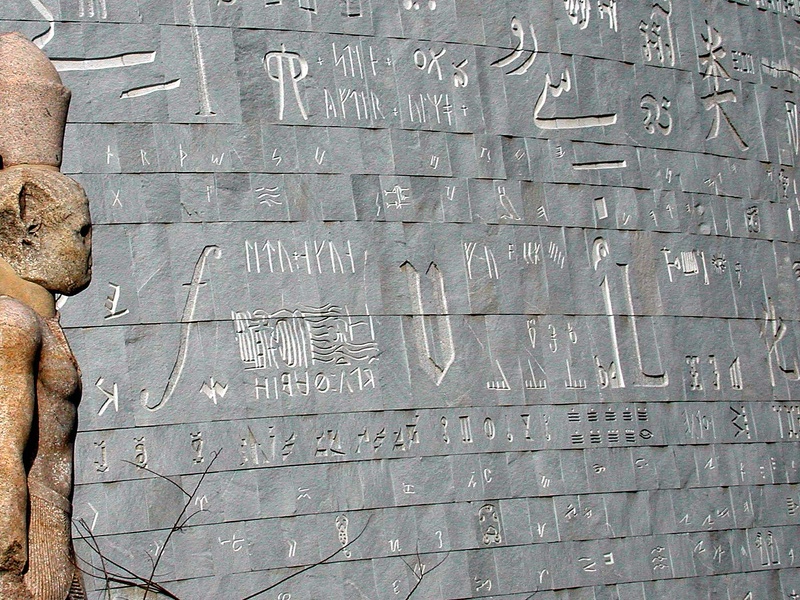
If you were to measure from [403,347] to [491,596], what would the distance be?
176 cm

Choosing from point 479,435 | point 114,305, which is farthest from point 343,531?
point 114,305

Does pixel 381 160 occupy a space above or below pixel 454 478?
above

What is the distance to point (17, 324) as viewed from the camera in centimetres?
349

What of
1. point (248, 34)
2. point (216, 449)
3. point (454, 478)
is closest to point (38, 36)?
point (248, 34)

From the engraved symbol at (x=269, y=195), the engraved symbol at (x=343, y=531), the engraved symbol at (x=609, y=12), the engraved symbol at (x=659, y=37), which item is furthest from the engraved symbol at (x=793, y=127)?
the engraved symbol at (x=343, y=531)

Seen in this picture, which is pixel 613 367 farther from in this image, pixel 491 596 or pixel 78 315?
pixel 78 315

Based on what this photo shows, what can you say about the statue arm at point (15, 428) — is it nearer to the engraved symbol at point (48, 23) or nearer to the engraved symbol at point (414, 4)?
the engraved symbol at point (48, 23)

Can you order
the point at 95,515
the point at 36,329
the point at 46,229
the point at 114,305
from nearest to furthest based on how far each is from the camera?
the point at 36,329 < the point at 46,229 < the point at 95,515 < the point at 114,305

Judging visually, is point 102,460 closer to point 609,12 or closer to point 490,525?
point 490,525

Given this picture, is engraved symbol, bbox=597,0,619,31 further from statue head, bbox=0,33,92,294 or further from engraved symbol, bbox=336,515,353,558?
statue head, bbox=0,33,92,294

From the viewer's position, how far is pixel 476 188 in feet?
35.0

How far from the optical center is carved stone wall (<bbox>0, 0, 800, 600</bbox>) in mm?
9531

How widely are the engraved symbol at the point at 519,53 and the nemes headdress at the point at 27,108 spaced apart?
290 inches

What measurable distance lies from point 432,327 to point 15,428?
6949mm
